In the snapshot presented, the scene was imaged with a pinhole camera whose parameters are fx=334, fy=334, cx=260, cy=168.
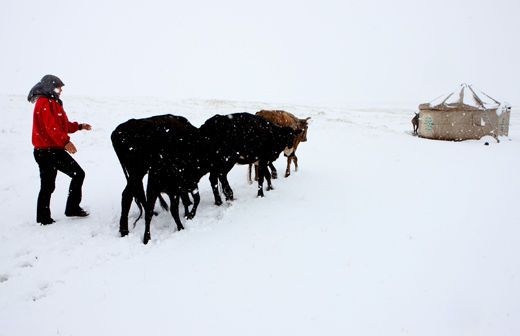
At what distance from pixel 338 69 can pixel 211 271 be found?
619 ft

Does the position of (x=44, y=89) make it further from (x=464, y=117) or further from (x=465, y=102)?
(x=465, y=102)

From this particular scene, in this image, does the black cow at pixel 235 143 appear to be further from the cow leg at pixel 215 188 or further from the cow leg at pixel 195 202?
the cow leg at pixel 195 202

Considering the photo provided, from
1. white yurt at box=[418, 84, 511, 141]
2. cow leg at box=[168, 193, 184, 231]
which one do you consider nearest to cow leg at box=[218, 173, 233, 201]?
cow leg at box=[168, 193, 184, 231]

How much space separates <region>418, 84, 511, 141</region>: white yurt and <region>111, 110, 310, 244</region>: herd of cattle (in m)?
15.8

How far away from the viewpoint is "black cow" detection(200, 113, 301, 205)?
24.4 feet

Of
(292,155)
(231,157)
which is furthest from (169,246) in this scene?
(292,155)

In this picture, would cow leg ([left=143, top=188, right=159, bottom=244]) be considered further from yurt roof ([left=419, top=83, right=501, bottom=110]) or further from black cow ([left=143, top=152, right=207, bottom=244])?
yurt roof ([left=419, top=83, right=501, bottom=110])

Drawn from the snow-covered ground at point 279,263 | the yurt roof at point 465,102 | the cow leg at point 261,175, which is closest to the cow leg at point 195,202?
the snow-covered ground at point 279,263

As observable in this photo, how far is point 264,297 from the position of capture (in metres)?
4.17

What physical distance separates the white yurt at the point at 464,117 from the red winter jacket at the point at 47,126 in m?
20.0

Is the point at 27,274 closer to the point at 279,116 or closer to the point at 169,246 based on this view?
the point at 169,246

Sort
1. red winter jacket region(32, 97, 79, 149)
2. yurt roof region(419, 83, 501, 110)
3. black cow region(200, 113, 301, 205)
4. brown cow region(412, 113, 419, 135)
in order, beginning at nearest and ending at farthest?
red winter jacket region(32, 97, 79, 149) → black cow region(200, 113, 301, 205) → yurt roof region(419, 83, 501, 110) → brown cow region(412, 113, 419, 135)

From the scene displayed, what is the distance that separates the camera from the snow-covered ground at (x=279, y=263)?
379cm

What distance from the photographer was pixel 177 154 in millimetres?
6211
